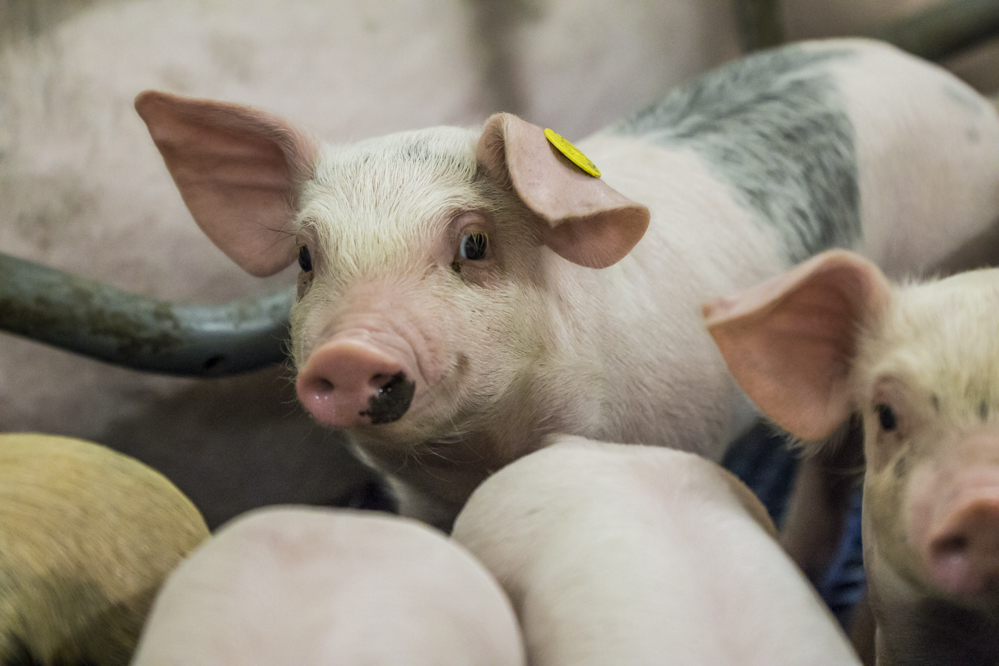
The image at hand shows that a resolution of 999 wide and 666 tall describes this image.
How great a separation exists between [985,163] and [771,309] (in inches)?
40.7

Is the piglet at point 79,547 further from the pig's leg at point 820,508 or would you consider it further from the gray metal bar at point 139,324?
the pig's leg at point 820,508

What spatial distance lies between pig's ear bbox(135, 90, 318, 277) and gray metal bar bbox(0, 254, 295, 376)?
0.80 ft

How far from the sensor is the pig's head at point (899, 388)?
2.17 ft

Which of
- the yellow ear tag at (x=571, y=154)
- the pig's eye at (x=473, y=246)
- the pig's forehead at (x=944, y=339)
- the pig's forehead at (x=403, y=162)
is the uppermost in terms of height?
the yellow ear tag at (x=571, y=154)

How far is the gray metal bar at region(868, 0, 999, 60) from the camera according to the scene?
199cm

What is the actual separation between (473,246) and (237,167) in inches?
17.6

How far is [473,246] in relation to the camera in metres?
0.99

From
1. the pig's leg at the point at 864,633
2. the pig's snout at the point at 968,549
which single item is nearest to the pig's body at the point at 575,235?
the pig's leg at the point at 864,633

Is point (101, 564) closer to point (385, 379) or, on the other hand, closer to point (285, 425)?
point (385, 379)

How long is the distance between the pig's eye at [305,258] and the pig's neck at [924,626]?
76cm

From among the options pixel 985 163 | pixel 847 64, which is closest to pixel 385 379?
pixel 847 64

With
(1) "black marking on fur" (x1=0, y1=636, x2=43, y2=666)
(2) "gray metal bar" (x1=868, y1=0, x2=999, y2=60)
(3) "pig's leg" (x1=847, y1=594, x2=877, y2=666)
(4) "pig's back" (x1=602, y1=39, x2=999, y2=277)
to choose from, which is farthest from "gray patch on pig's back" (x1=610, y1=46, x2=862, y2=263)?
(1) "black marking on fur" (x1=0, y1=636, x2=43, y2=666)

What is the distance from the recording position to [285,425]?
176 cm

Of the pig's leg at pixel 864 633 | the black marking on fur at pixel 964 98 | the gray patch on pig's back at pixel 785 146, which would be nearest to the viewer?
the pig's leg at pixel 864 633
